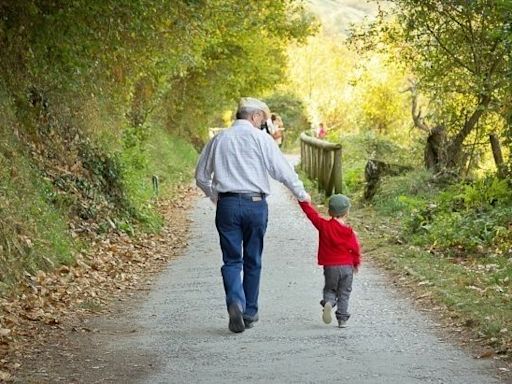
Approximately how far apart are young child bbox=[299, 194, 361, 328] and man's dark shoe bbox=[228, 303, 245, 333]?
2.35ft

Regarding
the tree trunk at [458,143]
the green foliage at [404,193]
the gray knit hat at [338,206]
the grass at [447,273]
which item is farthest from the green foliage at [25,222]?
the tree trunk at [458,143]

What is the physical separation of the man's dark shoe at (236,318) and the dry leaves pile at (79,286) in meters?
1.58

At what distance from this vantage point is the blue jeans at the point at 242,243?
8.07 metres

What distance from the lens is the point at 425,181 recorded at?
18.8 m

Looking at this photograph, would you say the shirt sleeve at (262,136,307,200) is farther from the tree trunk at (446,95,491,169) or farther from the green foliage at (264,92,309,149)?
the green foliage at (264,92,309,149)

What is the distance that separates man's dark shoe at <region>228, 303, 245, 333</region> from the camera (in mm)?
8036

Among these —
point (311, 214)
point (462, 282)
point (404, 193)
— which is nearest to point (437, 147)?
point (404, 193)

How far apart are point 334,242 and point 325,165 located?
14.1m

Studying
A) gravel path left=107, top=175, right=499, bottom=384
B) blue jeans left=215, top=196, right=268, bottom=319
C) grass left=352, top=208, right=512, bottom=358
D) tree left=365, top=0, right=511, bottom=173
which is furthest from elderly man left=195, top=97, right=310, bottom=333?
tree left=365, top=0, right=511, bottom=173

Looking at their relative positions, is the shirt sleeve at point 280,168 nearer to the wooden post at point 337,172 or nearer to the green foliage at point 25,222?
the green foliage at point 25,222

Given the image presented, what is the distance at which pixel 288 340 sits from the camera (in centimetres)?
773

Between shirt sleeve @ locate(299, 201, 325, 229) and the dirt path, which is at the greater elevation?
shirt sleeve @ locate(299, 201, 325, 229)

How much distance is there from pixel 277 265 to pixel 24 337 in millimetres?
4909

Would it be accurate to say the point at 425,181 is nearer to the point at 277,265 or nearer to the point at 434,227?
the point at 434,227
